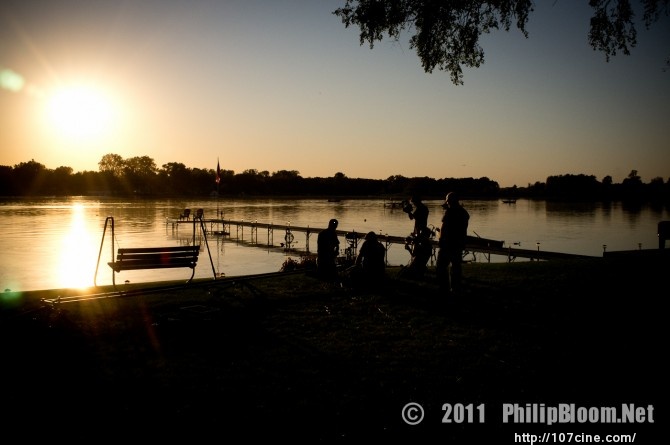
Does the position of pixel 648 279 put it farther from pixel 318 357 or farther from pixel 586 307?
pixel 318 357

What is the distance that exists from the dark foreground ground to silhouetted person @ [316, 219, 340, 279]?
165cm

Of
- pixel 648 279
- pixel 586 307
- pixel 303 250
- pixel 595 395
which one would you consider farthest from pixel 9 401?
pixel 303 250

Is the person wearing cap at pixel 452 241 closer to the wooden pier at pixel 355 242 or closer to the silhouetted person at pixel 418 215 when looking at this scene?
the silhouetted person at pixel 418 215

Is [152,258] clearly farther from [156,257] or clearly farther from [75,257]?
[75,257]

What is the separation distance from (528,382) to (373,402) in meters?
2.13

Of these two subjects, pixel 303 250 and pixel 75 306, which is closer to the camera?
pixel 75 306

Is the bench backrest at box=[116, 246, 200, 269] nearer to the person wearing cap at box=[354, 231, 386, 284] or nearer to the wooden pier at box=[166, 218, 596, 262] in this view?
the person wearing cap at box=[354, 231, 386, 284]

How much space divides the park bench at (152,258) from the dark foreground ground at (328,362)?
1.13m

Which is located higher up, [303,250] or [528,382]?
[528,382]

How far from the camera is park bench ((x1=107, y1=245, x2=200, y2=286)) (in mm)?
10766

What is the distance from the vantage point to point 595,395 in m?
5.43

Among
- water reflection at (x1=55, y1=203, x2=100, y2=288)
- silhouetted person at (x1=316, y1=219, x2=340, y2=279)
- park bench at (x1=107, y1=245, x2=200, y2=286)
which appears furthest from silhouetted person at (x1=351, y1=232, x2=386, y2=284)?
water reflection at (x1=55, y1=203, x2=100, y2=288)

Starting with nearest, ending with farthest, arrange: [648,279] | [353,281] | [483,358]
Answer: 1. [483,358]
2. [648,279]
3. [353,281]

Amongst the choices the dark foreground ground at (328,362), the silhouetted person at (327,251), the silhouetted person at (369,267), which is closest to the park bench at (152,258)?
the dark foreground ground at (328,362)
